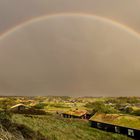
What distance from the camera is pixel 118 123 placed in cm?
1206

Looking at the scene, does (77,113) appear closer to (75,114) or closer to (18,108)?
(75,114)

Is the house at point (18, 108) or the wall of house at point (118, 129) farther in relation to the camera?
the house at point (18, 108)

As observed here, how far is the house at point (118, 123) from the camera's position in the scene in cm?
1173

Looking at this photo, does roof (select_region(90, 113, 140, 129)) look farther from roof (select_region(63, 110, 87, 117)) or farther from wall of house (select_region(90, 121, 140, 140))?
roof (select_region(63, 110, 87, 117))

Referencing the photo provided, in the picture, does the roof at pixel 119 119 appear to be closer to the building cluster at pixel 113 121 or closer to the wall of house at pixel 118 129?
the building cluster at pixel 113 121

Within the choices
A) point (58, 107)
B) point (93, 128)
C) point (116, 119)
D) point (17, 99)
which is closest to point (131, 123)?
point (116, 119)

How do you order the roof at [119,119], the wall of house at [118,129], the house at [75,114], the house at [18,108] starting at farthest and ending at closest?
the house at [18,108], the house at [75,114], the roof at [119,119], the wall of house at [118,129]

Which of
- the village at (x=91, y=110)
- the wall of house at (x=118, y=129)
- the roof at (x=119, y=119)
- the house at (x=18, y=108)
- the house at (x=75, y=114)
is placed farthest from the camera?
the house at (x=18, y=108)

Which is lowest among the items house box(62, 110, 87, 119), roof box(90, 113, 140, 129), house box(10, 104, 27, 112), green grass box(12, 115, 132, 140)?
green grass box(12, 115, 132, 140)

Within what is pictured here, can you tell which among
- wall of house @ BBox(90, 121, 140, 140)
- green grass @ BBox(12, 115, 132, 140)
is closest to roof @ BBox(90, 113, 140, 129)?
wall of house @ BBox(90, 121, 140, 140)

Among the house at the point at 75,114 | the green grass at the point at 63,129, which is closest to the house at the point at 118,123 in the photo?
the green grass at the point at 63,129

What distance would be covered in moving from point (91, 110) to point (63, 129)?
1.71m

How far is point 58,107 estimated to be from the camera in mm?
14289

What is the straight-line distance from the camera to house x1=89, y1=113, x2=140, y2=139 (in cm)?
1173
